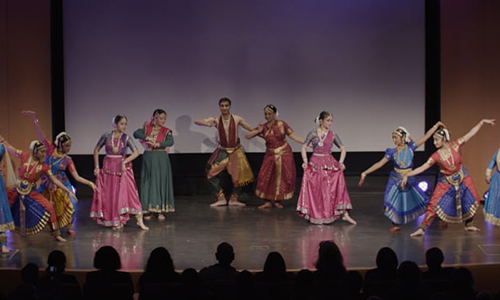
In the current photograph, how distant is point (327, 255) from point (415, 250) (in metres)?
2.77

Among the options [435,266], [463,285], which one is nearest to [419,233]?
[435,266]

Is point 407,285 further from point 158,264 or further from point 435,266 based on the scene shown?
point 158,264

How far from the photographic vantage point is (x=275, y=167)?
29.3 ft

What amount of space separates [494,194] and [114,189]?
12.1 feet

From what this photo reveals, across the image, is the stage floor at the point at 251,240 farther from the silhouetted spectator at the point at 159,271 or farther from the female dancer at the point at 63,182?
the silhouetted spectator at the point at 159,271

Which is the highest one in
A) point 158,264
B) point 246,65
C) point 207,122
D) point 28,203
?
point 246,65

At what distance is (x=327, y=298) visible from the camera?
3639mm

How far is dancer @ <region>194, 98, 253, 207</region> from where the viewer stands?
29.6ft

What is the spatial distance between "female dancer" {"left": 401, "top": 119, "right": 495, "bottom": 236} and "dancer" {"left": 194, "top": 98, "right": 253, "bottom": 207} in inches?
94.4

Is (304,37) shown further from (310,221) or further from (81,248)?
(81,248)

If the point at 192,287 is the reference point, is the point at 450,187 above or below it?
above

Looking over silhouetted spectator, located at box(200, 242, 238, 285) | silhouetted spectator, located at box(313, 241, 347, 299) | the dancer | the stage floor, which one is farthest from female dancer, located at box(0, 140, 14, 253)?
silhouetted spectator, located at box(313, 241, 347, 299)

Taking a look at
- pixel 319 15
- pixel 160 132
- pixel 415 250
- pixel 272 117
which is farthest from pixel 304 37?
pixel 415 250

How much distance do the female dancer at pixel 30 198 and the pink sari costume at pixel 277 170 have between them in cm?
293
